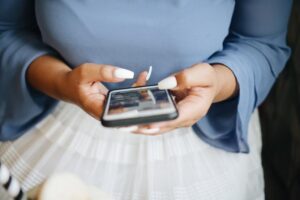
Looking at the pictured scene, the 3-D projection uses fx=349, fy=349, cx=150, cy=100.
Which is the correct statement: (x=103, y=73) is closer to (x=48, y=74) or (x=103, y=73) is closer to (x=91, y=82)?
(x=91, y=82)

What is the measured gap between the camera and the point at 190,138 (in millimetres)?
600

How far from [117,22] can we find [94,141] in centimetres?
20

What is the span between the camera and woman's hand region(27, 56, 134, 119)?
439 millimetres

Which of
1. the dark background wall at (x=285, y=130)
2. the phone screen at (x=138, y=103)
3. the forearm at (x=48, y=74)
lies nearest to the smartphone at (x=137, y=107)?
the phone screen at (x=138, y=103)

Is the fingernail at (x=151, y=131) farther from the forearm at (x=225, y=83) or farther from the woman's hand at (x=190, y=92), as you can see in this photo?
the forearm at (x=225, y=83)

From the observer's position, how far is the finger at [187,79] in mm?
438

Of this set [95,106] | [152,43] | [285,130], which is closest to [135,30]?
[152,43]

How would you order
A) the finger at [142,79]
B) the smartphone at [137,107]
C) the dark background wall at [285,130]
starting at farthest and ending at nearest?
the dark background wall at [285,130] → the finger at [142,79] → the smartphone at [137,107]

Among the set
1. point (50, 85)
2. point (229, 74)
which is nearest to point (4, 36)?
point (50, 85)

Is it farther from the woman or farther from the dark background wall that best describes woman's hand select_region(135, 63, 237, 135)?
the dark background wall

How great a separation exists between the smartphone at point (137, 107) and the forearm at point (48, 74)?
4.4 inches

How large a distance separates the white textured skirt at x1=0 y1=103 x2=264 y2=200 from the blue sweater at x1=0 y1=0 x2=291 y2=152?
0.03 metres

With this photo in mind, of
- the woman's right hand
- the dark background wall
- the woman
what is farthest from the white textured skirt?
the dark background wall

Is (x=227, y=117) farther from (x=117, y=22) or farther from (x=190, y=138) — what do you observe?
(x=117, y=22)
